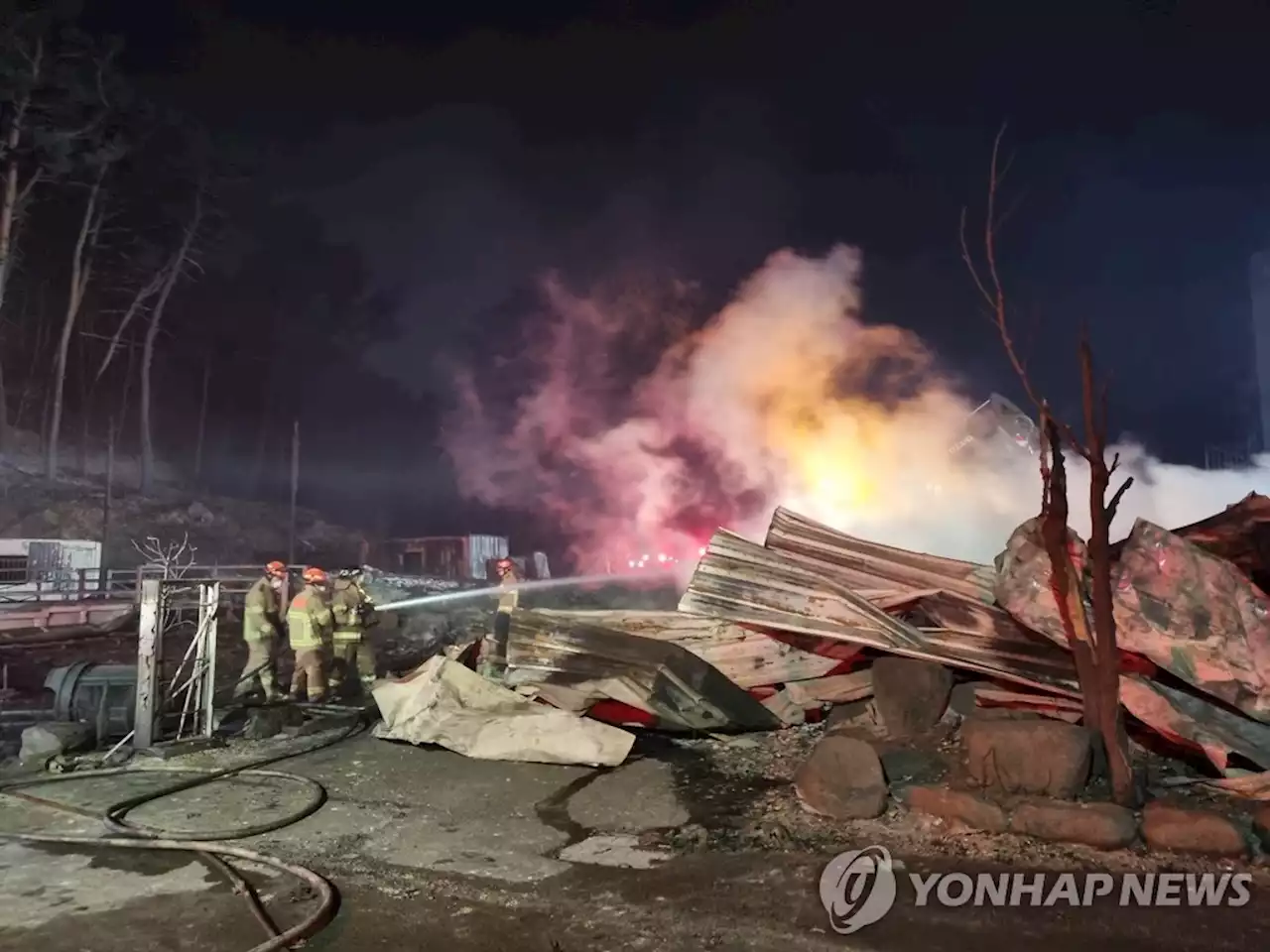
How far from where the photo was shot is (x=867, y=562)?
813 cm

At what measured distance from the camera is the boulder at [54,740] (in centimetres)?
788

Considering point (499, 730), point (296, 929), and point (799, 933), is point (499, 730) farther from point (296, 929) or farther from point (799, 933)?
point (799, 933)

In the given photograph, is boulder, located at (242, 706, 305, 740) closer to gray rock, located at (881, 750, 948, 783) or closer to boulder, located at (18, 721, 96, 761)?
boulder, located at (18, 721, 96, 761)

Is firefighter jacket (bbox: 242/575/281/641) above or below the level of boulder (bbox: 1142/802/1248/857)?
above

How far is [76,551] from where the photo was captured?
24.3 metres

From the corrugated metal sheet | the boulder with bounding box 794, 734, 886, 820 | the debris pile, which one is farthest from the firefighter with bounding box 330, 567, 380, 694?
the corrugated metal sheet

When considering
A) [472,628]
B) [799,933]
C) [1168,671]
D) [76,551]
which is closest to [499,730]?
[799,933]

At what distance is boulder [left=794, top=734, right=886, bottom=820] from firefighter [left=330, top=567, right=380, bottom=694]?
768 centimetres

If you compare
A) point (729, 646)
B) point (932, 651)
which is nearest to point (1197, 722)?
point (932, 651)

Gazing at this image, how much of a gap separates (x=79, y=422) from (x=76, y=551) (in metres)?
15.6

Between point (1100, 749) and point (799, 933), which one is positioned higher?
point (1100, 749)

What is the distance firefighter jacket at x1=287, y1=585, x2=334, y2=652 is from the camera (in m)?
11.1

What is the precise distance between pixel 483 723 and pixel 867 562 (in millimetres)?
4040

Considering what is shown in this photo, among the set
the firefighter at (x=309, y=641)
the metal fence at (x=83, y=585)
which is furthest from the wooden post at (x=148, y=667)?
the metal fence at (x=83, y=585)
